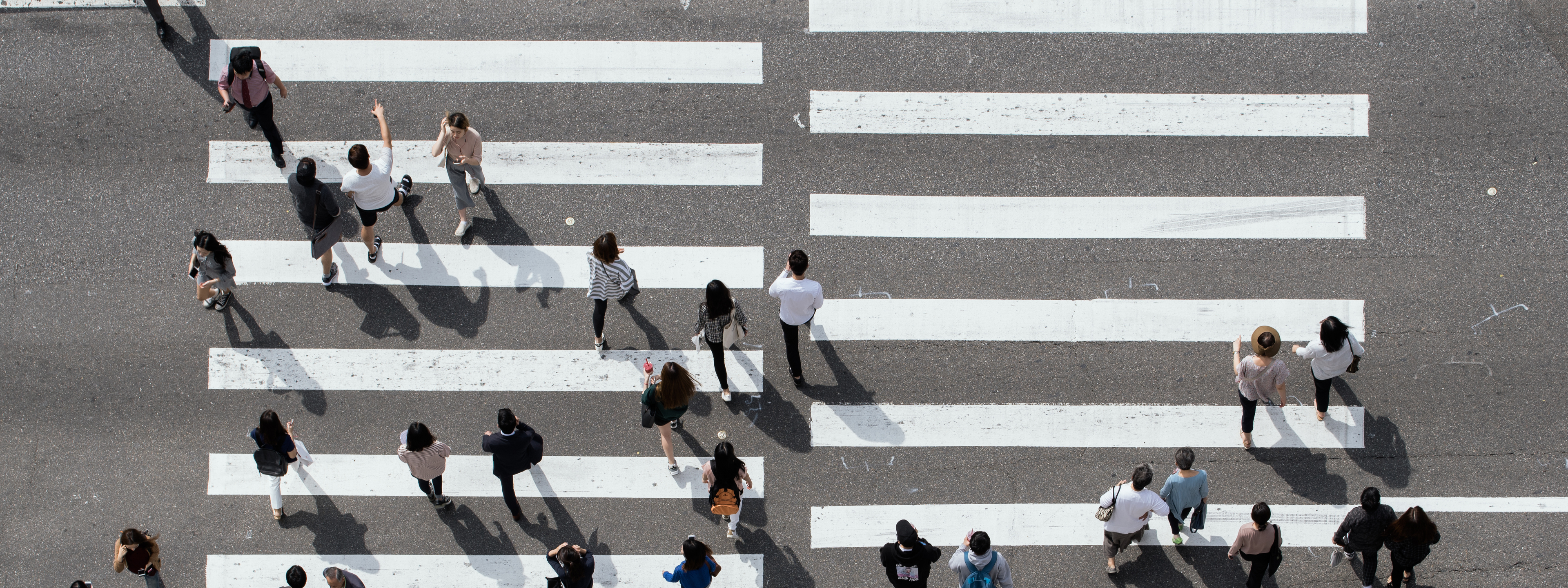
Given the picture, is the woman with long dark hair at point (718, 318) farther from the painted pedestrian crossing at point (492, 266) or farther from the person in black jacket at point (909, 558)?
the person in black jacket at point (909, 558)

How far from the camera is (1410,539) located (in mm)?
8828

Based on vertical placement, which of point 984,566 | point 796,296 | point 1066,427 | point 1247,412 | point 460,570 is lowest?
point 460,570

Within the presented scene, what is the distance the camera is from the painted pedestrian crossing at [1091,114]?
10.8 metres

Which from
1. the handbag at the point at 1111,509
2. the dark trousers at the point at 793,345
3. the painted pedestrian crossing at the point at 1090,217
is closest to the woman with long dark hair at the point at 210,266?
the dark trousers at the point at 793,345

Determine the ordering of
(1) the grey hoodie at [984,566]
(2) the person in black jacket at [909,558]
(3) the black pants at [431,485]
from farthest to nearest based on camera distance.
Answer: (3) the black pants at [431,485]
(1) the grey hoodie at [984,566]
(2) the person in black jacket at [909,558]

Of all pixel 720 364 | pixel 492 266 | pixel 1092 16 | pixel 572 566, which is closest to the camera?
pixel 572 566

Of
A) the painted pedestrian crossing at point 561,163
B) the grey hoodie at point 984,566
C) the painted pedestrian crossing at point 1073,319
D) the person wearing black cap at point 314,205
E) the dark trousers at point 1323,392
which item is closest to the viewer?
the grey hoodie at point 984,566

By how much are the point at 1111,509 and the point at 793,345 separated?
9.90 feet

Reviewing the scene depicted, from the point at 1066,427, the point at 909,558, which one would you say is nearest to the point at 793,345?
the point at 909,558

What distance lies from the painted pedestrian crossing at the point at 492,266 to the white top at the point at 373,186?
0.70 metres

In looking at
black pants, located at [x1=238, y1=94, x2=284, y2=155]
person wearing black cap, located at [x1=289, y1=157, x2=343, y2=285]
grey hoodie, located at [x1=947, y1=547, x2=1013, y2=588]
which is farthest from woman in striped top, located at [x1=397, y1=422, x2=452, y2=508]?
grey hoodie, located at [x1=947, y1=547, x2=1013, y2=588]

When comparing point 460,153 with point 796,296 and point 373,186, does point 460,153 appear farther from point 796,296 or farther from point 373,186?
point 796,296

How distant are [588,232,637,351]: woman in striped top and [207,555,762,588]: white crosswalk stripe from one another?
2262 millimetres

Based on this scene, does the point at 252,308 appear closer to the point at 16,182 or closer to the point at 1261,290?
the point at 16,182
